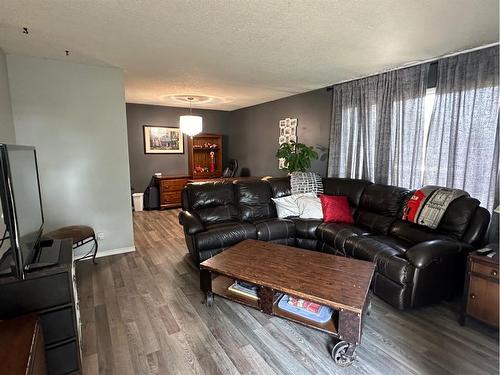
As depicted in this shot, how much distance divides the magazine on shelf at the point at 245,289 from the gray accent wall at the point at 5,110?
Answer: 2.51 metres

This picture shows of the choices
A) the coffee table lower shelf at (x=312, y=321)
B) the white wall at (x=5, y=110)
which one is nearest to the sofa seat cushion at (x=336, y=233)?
the coffee table lower shelf at (x=312, y=321)

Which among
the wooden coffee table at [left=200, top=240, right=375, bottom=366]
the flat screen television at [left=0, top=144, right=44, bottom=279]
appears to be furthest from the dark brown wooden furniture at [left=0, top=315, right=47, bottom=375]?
the wooden coffee table at [left=200, top=240, right=375, bottom=366]

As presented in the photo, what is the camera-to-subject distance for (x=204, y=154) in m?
6.95

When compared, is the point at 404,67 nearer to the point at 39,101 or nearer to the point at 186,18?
the point at 186,18

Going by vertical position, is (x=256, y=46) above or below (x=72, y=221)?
above

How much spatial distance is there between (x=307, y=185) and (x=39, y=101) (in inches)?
136

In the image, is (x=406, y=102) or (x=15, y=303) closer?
(x=15, y=303)

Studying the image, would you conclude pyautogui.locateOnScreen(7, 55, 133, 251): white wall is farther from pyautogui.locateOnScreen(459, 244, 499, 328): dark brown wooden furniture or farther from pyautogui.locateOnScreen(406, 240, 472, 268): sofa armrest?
pyautogui.locateOnScreen(459, 244, 499, 328): dark brown wooden furniture

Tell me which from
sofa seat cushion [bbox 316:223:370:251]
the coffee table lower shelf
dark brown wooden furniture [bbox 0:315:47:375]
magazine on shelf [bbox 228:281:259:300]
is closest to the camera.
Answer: dark brown wooden furniture [bbox 0:315:47:375]

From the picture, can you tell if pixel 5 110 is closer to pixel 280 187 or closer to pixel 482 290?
pixel 280 187

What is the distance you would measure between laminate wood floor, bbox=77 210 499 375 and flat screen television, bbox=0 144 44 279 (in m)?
0.84

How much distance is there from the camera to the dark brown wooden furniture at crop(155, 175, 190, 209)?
239 inches

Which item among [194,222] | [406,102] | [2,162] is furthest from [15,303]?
[406,102]

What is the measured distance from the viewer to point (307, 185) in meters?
3.93
